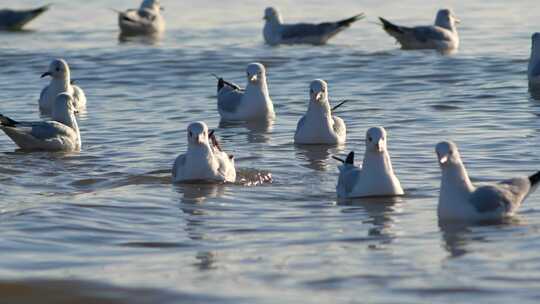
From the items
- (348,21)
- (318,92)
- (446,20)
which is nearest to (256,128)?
(318,92)

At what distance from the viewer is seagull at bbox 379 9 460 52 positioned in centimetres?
2288

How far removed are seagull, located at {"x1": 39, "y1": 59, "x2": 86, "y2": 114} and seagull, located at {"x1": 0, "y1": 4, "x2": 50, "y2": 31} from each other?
30.7 feet

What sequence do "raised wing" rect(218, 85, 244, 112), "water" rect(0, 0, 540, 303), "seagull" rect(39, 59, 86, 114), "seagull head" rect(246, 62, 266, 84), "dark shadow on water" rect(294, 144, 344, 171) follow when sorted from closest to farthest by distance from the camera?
"water" rect(0, 0, 540, 303) < "dark shadow on water" rect(294, 144, 344, 171) < "seagull head" rect(246, 62, 266, 84) < "raised wing" rect(218, 85, 244, 112) < "seagull" rect(39, 59, 86, 114)

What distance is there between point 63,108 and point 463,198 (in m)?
6.65

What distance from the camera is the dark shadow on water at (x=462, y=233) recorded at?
948cm

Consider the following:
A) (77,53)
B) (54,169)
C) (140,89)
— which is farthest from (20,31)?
(54,169)

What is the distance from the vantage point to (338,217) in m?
10.7

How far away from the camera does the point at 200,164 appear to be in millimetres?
12266

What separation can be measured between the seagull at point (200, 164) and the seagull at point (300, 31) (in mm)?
12008

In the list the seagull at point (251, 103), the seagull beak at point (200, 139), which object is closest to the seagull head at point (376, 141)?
the seagull beak at point (200, 139)

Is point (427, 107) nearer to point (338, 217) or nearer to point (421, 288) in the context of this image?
point (338, 217)

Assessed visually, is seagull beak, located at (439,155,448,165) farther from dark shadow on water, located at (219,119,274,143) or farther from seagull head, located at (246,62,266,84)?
seagull head, located at (246,62,266,84)

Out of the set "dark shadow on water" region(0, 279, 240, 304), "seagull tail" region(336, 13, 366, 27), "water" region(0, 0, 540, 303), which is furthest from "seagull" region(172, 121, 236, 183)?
"seagull tail" region(336, 13, 366, 27)

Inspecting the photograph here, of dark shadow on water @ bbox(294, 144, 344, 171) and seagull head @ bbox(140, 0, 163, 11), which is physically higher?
seagull head @ bbox(140, 0, 163, 11)
